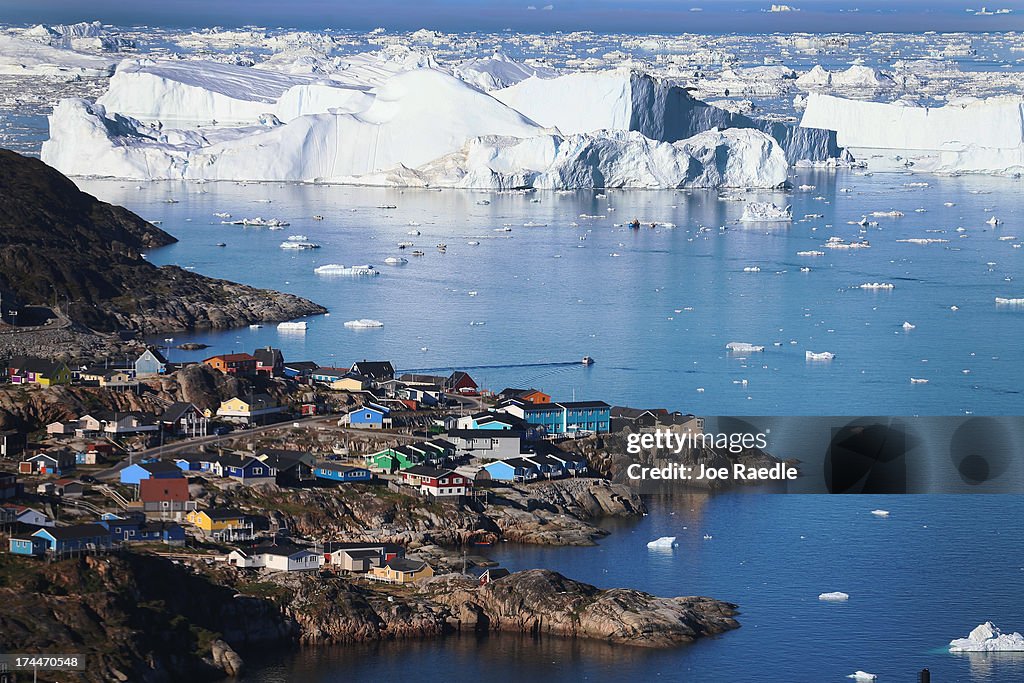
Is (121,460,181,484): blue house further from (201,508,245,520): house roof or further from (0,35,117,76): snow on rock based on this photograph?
(0,35,117,76): snow on rock

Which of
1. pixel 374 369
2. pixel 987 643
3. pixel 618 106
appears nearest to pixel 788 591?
pixel 987 643

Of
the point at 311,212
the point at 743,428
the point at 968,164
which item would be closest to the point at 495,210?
the point at 311,212

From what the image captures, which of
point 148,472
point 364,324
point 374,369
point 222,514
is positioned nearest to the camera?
point 222,514

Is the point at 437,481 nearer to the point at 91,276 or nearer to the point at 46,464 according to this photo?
the point at 46,464

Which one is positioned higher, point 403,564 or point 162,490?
point 162,490

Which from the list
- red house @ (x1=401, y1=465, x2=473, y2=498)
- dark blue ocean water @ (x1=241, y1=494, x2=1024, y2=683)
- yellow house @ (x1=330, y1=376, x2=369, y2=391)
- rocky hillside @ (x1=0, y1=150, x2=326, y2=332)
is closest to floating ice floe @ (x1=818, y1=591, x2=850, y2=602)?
dark blue ocean water @ (x1=241, y1=494, x2=1024, y2=683)

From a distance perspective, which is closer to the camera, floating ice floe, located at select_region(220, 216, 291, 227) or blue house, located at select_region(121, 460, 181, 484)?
blue house, located at select_region(121, 460, 181, 484)
